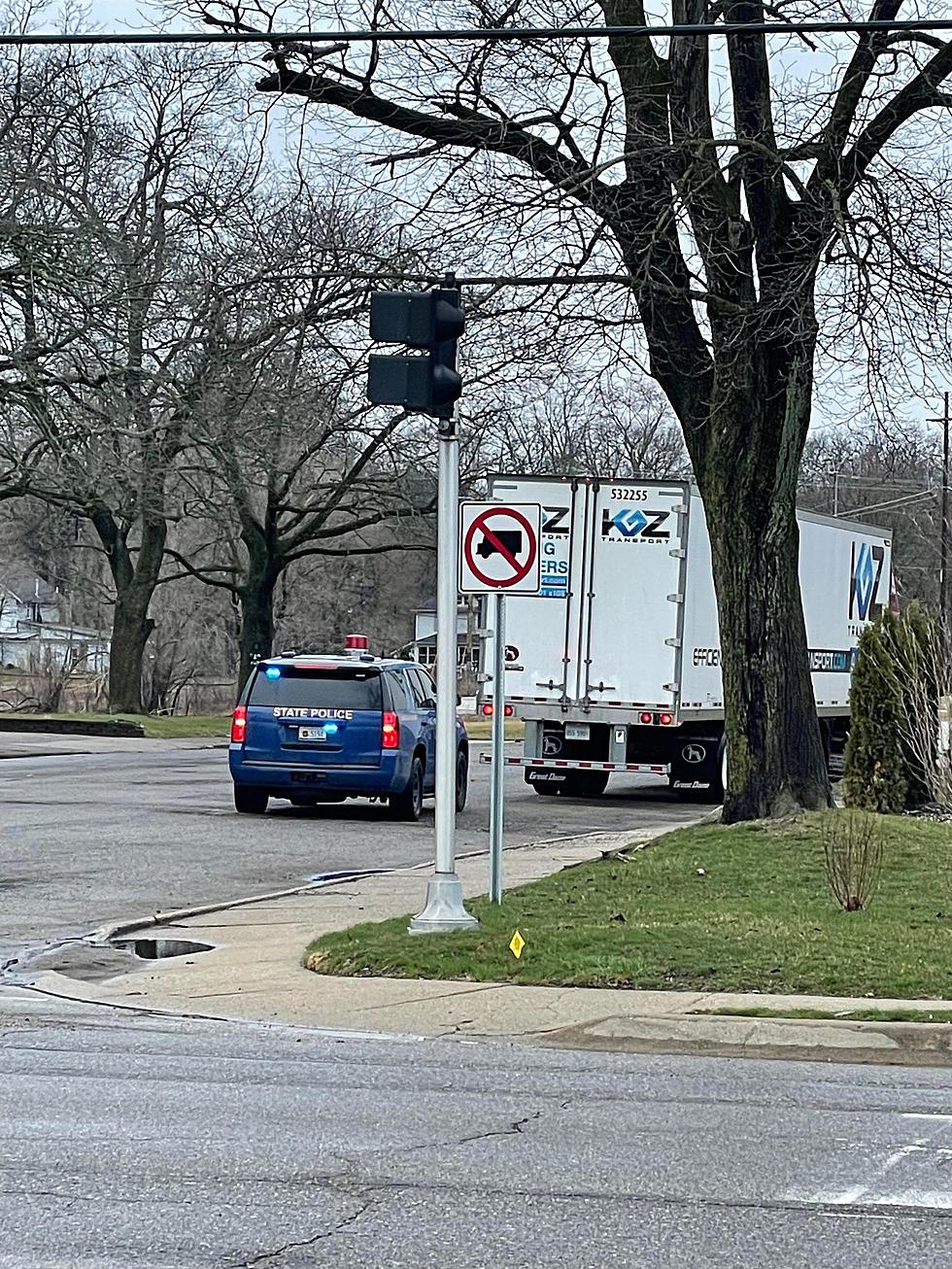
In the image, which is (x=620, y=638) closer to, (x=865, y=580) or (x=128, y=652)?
(x=865, y=580)

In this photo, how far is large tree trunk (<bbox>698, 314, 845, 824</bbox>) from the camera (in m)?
16.8

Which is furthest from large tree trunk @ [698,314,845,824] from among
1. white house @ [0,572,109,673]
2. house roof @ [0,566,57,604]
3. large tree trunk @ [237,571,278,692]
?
house roof @ [0,566,57,604]

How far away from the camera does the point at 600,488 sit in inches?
918

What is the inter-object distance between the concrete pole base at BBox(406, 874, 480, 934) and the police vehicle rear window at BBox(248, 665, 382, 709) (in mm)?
9278

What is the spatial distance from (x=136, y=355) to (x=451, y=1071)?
2375 cm

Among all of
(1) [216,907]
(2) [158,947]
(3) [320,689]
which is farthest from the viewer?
(3) [320,689]

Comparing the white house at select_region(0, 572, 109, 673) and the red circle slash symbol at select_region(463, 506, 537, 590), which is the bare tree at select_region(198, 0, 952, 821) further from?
the white house at select_region(0, 572, 109, 673)

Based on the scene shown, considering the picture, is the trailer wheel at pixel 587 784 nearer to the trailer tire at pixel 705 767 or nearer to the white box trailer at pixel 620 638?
the trailer tire at pixel 705 767

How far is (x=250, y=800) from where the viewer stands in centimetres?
2108

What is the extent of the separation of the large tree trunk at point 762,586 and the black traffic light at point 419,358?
6.14m

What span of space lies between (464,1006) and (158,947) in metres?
2.94

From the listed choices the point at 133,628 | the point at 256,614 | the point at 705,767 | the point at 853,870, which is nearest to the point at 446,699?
the point at 853,870

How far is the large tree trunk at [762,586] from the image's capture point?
16781 millimetres

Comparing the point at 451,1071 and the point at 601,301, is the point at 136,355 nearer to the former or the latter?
the point at 601,301
